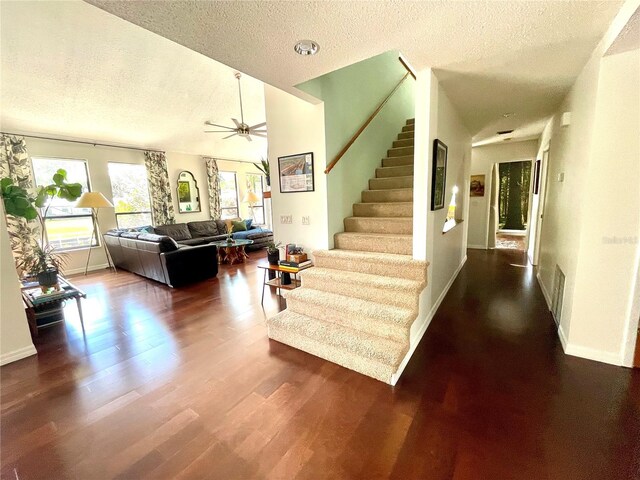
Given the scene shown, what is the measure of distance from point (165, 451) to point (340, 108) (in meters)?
3.59

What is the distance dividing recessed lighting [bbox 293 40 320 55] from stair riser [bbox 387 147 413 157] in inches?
115

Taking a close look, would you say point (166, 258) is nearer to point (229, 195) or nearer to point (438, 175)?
point (438, 175)

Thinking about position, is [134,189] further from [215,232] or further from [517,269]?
[517,269]

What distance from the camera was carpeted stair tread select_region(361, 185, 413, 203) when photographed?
3.53m

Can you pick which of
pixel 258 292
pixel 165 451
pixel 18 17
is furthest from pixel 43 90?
pixel 165 451

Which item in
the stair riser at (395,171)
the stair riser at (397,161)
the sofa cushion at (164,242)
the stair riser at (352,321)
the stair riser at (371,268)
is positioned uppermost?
the stair riser at (397,161)

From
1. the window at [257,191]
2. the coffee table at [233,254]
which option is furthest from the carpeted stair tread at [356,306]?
the window at [257,191]

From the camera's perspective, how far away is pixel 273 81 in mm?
2340

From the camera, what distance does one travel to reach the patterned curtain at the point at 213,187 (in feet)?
24.7

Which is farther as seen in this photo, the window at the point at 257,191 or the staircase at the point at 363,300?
the window at the point at 257,191

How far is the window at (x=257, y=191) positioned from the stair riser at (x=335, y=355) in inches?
266

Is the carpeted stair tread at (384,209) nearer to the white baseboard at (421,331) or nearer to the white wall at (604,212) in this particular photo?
the white baseboard at (421,331)

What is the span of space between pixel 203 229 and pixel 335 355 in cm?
601

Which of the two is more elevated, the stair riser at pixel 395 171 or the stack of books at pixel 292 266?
the stair riser at pixel 395 171
